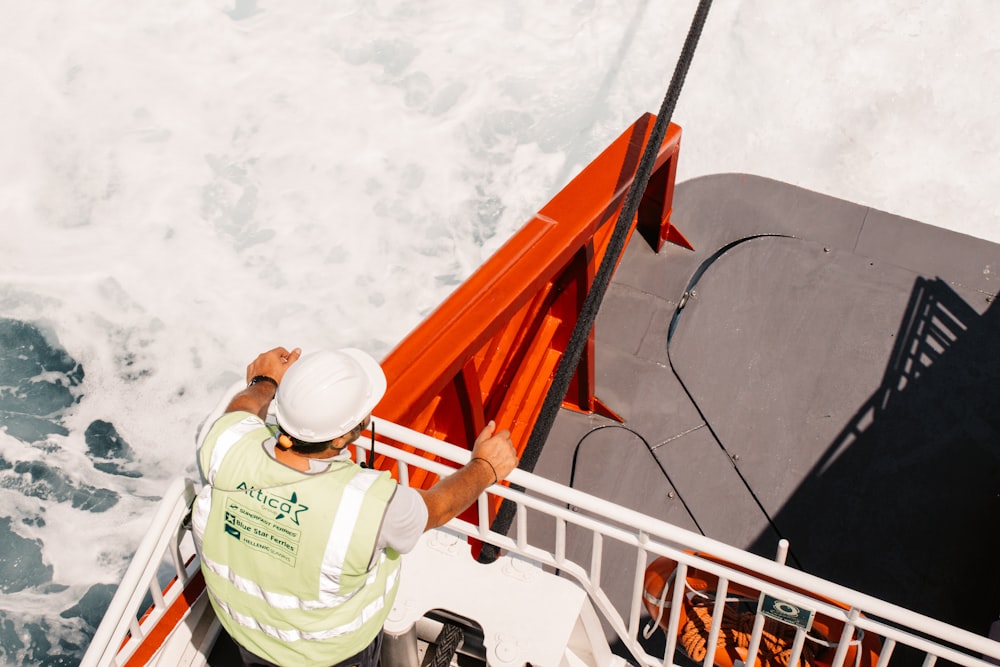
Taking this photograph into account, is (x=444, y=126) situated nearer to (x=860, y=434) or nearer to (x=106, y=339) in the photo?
(x=106, y=339)

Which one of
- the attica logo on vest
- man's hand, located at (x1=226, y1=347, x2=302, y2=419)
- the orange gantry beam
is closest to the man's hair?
the attica logo on vest

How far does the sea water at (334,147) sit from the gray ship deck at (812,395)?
261 cm

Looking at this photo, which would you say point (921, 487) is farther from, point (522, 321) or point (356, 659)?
point (356, 659)

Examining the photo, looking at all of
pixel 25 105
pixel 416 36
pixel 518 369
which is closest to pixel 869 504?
pixel 518 369

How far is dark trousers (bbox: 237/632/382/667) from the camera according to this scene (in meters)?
2.15

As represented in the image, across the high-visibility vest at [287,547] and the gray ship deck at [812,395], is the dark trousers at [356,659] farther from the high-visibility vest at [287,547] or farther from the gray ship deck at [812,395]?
the gray ship deck at [812,395]

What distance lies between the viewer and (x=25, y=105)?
27.2 ft

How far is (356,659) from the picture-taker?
7.28ft

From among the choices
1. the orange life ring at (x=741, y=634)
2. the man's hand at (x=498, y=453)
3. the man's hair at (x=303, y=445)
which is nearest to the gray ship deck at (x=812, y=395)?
the orange life ring at (x=741, y=634)

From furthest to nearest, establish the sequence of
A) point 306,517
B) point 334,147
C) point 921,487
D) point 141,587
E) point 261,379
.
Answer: point 334,147 < point 921,487 < point 261,379 < point 141,587 < point 306,517

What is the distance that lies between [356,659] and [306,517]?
0.61 m

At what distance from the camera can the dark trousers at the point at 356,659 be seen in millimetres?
2148

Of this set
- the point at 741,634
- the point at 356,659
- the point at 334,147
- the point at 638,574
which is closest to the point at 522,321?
the point at 741,634

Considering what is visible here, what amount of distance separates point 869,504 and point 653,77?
17.7 ft
